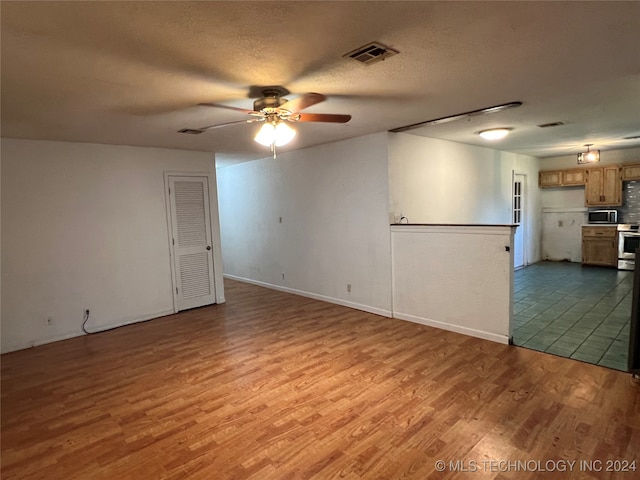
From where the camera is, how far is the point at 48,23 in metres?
1.73

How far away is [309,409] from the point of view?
266 cm

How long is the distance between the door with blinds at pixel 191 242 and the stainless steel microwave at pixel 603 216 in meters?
8.03

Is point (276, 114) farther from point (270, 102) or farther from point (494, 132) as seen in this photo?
point (494, 132)

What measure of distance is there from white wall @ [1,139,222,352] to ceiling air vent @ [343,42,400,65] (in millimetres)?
3935

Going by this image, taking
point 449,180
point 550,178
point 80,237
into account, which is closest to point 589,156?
point 550,178

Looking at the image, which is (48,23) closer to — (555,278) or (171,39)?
(171,39)

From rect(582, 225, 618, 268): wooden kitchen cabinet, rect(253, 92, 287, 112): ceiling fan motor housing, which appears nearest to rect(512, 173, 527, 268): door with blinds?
rect(582, 225, 618, 268): wooden kitchen cabinet

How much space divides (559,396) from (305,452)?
202 centimetres

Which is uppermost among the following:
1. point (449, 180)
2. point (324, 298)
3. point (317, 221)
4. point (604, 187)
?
point (449, 180)

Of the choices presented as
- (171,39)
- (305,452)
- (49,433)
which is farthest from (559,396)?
(49,433)

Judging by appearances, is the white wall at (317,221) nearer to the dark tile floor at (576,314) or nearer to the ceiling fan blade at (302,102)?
the dark tile floor at (576,314)

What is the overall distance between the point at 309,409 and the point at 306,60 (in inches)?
97.8

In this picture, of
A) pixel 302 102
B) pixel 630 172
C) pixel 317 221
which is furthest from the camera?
pixel 630 172

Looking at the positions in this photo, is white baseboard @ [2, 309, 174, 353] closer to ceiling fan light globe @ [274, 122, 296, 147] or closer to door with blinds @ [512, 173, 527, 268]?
ceiling fan light globe @ [274, 122, 296, 147]
